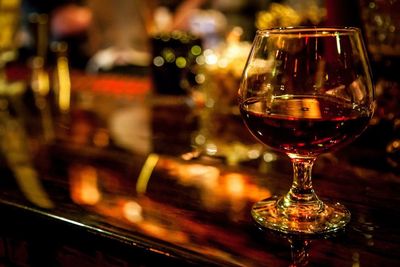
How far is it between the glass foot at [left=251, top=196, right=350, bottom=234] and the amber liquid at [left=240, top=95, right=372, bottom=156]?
0.21ft

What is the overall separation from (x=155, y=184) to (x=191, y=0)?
3163mm

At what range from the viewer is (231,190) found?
2.35ft

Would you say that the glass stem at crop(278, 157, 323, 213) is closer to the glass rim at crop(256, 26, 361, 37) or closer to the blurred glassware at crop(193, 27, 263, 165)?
the glass rim at crop(256, 26, 361, 37)

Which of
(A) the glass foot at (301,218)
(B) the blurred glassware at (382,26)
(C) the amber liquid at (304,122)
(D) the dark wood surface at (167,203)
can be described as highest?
(B) the blurred glassware at (382,26)

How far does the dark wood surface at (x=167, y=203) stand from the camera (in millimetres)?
536

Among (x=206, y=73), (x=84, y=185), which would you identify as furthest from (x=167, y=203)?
(x=206, y=73)

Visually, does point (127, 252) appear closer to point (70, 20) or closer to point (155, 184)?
point (155, 184)

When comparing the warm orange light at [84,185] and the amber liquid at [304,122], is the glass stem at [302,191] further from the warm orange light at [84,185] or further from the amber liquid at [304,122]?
the warm orange light at [84,185]

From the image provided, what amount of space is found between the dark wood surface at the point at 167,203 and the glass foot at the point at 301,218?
0.01 metres

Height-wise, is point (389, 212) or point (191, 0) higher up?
point (191, 0)

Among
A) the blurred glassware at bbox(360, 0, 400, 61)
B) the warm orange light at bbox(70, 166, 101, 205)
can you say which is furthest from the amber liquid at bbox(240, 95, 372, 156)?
the blurred glassware at bbox(360, 0, 400, 61)

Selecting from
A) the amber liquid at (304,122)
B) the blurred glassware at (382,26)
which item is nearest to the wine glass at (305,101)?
the amber liquid at (304,122)

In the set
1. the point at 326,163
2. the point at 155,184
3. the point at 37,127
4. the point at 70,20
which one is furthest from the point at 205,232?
the point at 70,20

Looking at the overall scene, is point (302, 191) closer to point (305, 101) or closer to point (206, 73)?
point (305, 101)
